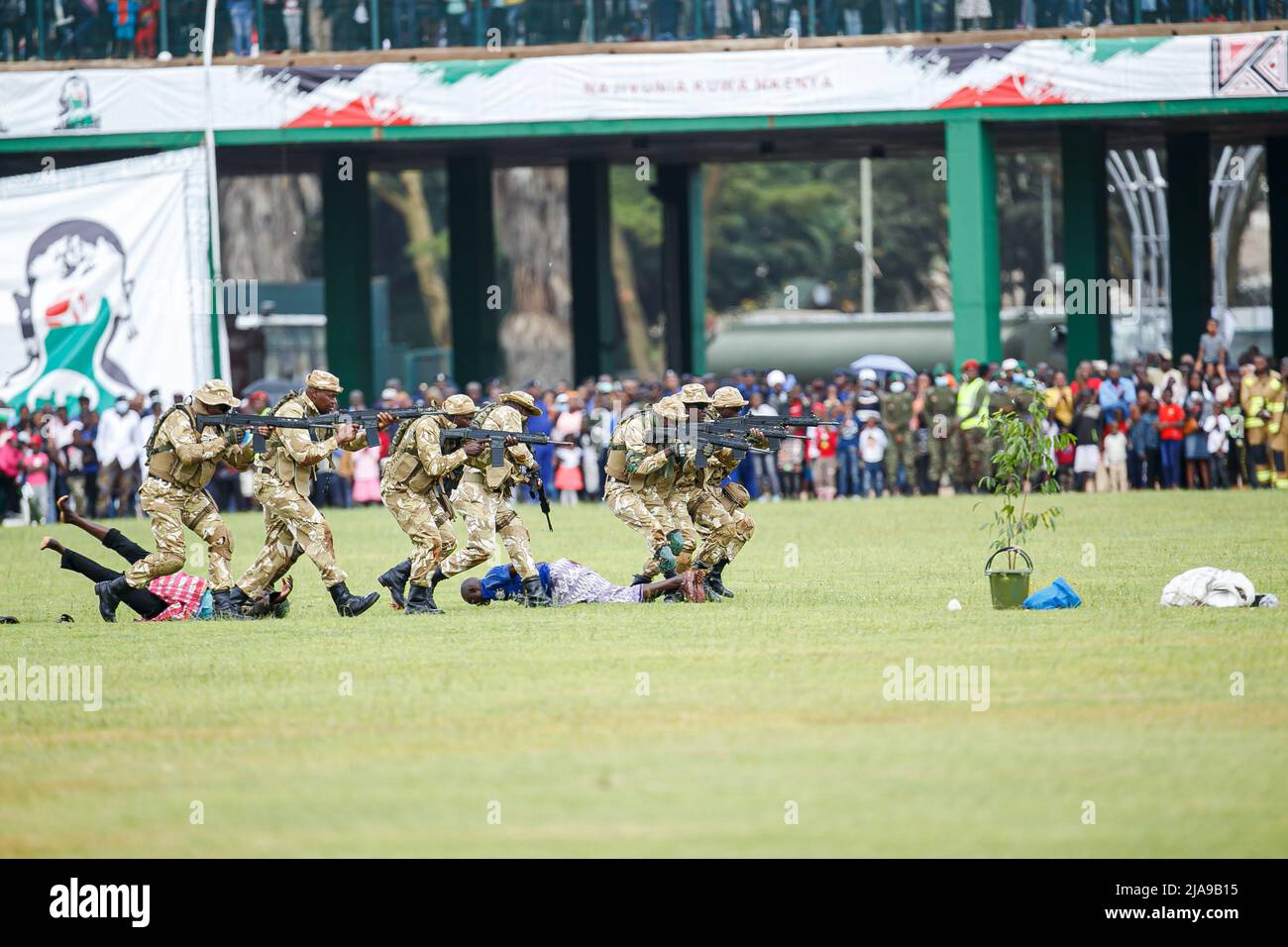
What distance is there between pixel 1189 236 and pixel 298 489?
86.7 ft

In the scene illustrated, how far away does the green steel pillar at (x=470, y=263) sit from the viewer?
40.8 m

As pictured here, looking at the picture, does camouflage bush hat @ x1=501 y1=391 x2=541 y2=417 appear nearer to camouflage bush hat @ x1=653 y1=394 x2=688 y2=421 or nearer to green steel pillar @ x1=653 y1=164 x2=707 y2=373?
camouflage bush hat @ x1=653 y1=394 x2=688 y2=421

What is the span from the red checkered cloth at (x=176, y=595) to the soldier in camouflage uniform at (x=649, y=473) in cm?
347

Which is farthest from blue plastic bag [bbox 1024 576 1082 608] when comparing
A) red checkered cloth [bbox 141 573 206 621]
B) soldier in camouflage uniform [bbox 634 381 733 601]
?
red checkered cloth [bbox 141 573 206 621]

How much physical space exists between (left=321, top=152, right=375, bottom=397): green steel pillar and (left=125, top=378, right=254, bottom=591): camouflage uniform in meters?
22.7

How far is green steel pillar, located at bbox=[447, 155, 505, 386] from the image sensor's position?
40844 millimetres

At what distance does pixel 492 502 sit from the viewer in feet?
55.8

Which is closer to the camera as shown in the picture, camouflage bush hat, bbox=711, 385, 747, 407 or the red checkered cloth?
the red checkered cloth

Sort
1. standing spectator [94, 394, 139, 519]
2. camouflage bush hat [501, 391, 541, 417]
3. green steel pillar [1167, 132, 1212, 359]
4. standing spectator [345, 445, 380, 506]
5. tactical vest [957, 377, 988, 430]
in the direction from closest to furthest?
camouflage bush hat [501, 391, 541, 417], tactical vest [957, 377, 988, 430], standing spectator [94, 394, 139, 519], standing spectator [345, 445, 380, 506], green steel pillar [1167, 132, 1212, 359]

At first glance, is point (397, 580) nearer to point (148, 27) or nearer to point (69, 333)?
point (69, 333)

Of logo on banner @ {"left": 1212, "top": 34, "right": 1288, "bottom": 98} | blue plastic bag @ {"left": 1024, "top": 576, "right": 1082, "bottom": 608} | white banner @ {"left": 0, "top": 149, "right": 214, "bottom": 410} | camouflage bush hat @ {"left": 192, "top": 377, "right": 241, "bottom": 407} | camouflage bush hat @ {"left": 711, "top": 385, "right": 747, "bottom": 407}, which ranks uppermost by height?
logo on banner @ {"left": 1212, "top": 34, "right": 1288, "bottom": 98}

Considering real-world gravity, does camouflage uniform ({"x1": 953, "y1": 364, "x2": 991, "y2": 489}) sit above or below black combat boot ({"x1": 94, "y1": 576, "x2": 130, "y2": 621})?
above
